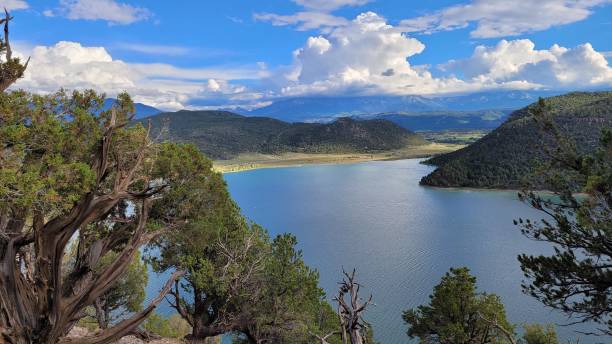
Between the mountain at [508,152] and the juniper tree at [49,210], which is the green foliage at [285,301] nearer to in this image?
the juniper tree at [49,210]

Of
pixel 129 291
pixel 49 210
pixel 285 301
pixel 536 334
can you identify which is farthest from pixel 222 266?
pixel 536 334

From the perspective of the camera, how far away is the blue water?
4294 cm

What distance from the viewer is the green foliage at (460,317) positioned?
22.7 m

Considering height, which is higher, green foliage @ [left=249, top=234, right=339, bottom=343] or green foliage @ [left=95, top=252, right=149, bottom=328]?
green foliage @ [left=249, top=234, right=339, bottom=343]

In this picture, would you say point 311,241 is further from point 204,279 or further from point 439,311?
point 204,279

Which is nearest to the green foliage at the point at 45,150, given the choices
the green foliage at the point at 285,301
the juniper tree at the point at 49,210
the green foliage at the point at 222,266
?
the juniper tree at the point at 49,210

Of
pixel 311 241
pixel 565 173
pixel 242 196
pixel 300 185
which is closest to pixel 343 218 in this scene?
pixel 311 241

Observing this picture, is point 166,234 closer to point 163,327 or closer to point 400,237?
A: point 163,327

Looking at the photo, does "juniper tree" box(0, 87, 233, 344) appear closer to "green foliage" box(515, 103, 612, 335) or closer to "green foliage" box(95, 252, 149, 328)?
"green foliage" box(515, 103, 612, 335)

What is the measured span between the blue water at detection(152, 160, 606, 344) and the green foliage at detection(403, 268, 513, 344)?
1101 centimetres

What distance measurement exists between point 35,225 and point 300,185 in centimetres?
13773

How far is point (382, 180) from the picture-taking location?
151500 mm

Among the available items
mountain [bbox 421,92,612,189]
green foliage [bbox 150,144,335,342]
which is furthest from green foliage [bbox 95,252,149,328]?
mountain [bbox 421,92,612,189]

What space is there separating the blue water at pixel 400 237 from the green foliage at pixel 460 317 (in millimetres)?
11011
